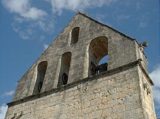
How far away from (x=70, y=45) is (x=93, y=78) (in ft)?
9.24

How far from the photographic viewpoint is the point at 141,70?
37.0 feet

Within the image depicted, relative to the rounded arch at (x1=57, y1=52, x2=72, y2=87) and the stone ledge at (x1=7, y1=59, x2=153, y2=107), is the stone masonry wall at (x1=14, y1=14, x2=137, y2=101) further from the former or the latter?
the stone ledge at (x1=7, y1=59, x2=153, y2=107)

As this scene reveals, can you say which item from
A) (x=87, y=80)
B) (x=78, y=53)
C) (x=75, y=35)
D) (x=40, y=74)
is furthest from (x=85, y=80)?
(x=75, y=35)

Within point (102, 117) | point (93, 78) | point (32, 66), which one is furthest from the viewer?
point (32, 66)

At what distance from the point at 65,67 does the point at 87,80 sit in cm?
230

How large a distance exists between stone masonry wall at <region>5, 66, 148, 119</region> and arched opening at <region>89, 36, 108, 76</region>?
1.47 m

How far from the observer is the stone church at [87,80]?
10.5 metres

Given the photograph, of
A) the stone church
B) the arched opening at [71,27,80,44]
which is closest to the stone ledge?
the stone church

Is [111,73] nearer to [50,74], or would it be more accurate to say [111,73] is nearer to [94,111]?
[94,111]

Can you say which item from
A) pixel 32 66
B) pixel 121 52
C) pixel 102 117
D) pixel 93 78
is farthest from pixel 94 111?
pixel 32 66

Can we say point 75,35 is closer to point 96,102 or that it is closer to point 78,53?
point 78,53

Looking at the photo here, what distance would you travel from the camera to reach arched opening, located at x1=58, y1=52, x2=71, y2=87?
1332 cm

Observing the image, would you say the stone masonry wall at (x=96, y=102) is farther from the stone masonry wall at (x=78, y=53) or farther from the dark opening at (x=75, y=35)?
the dark opening at (x=75, y=35)

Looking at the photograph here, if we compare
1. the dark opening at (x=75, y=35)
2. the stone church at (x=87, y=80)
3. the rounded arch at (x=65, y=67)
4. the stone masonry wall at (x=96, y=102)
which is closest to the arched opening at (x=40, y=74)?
the stone church at (x=87, y=80)
